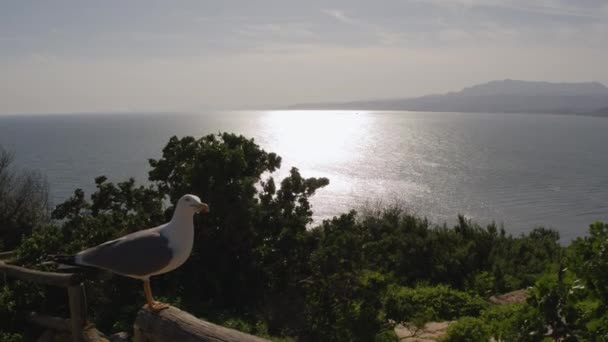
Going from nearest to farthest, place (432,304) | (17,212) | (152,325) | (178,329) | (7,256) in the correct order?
1. (178,329)
2. (152,325)
3. (432,304)
4. (7,256)
5. (17,212)

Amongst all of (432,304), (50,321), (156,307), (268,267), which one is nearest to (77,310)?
(50,321)

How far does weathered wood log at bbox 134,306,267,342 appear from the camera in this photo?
15.2 ft

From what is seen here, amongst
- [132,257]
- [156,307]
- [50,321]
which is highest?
[132,257]

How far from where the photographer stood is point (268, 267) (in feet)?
31.3

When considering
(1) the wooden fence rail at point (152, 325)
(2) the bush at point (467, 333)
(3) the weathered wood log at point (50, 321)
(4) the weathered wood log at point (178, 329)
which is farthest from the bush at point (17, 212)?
(2) the bush at point (467, 333)

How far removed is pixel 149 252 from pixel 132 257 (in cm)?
17

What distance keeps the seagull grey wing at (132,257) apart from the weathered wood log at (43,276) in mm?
1753

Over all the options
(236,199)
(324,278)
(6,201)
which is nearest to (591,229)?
(324,278)

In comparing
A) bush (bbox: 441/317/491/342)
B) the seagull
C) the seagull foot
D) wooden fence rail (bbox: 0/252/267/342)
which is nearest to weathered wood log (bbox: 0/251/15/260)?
wooden fence rail (bbox: 0/252/267/342)

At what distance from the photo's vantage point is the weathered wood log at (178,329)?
462cm

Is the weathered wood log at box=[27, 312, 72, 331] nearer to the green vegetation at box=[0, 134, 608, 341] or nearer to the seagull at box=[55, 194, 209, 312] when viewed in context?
the green vegetation at box=[0, 134, 608, 341]

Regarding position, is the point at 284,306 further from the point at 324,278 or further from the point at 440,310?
the point at 440,310

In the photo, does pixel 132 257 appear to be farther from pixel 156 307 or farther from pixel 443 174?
pixel 443 174

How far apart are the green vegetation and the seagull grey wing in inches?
121
